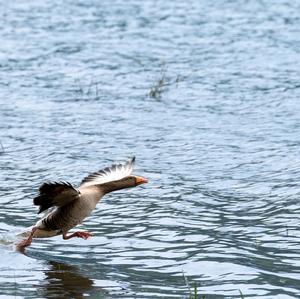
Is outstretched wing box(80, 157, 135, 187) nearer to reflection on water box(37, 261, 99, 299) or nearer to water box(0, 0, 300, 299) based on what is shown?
water box(0, 0, 300, 299)

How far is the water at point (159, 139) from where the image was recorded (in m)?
9.11

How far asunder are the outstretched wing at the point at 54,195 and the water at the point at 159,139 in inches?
19.8

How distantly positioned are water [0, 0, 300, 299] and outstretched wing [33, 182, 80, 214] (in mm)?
503

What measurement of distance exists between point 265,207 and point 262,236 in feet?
3.53

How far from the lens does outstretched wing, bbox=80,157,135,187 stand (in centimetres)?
Answer: 991

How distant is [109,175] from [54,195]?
103 centimetres

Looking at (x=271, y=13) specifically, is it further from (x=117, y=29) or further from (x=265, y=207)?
(x=265, y=207)

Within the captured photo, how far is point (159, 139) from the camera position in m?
14.3

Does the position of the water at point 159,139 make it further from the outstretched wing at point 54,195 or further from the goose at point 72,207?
the outstretched wing at point 54,195

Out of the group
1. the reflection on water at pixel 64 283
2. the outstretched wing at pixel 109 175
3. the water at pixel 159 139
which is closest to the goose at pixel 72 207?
the outstretched wing at pixel 109 175

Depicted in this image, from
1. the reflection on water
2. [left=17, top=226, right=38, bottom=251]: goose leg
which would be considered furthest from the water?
[left=17, top=226, right=38, bottom=251]: goose leg

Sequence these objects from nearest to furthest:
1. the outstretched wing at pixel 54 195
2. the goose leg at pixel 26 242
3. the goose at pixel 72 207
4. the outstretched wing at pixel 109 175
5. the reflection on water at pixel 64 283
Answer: the reflection on water at pixel 64 283
the outstretched wing at pixel 54 195
the goose at pixel 72 207
the goose leg at pixel 26 242
the outstretched wing at pixel 109 175

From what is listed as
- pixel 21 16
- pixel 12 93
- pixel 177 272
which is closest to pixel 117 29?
pixel 21 16

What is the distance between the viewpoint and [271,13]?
22.8 m
